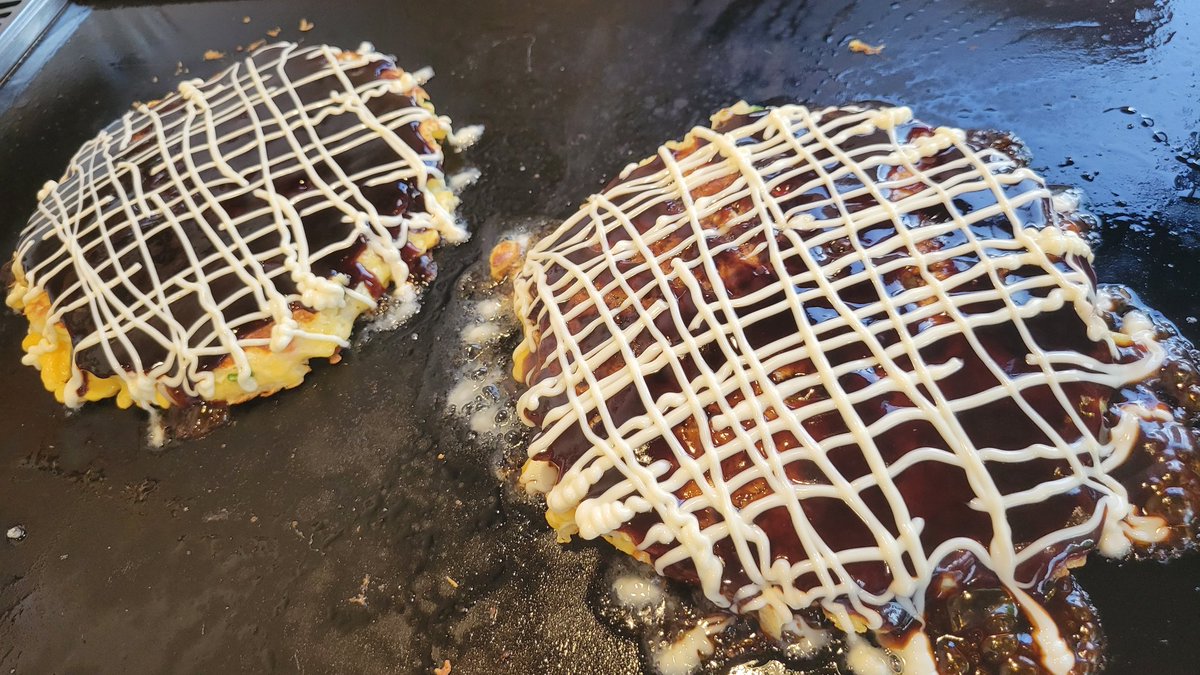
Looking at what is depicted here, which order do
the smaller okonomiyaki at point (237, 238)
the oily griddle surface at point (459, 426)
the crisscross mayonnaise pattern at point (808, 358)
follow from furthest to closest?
the smaller okonomiyaki at point (237, 238) < the oily griddle surface at point (459, 426) < the crisscross mayonnaise pattern at point (808, 358)

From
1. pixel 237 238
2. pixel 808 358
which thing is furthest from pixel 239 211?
pixel 808 358

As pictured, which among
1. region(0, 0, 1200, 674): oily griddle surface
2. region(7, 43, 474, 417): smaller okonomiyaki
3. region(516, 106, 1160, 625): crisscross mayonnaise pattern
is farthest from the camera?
region(7, 43, 474, 417): smaller okonomiyaki

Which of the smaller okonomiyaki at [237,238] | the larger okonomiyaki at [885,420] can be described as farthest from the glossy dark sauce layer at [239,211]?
the larger okonomiyaki at [885,420]

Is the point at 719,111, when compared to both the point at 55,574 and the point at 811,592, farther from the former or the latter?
the point at 55,574

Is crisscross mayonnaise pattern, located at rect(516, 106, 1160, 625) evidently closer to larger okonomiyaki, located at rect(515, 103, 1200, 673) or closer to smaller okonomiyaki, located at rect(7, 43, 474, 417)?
larger okonomiyaki, located at rect(515, 103, 1200, 673)

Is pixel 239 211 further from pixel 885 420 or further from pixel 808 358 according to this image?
pixel 885 420

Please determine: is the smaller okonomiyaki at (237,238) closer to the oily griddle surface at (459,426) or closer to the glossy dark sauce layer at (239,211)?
the glossy dark sauce layer at (239,211)

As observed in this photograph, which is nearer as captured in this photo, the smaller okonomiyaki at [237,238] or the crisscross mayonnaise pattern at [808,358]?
the crisscross mayonnaise pattern at [808,358]

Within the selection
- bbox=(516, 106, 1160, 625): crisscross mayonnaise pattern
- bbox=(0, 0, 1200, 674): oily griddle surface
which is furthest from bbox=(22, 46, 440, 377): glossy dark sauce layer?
bbox=(516, 106, 1160, 625): crisscross mayonnaise pattern
